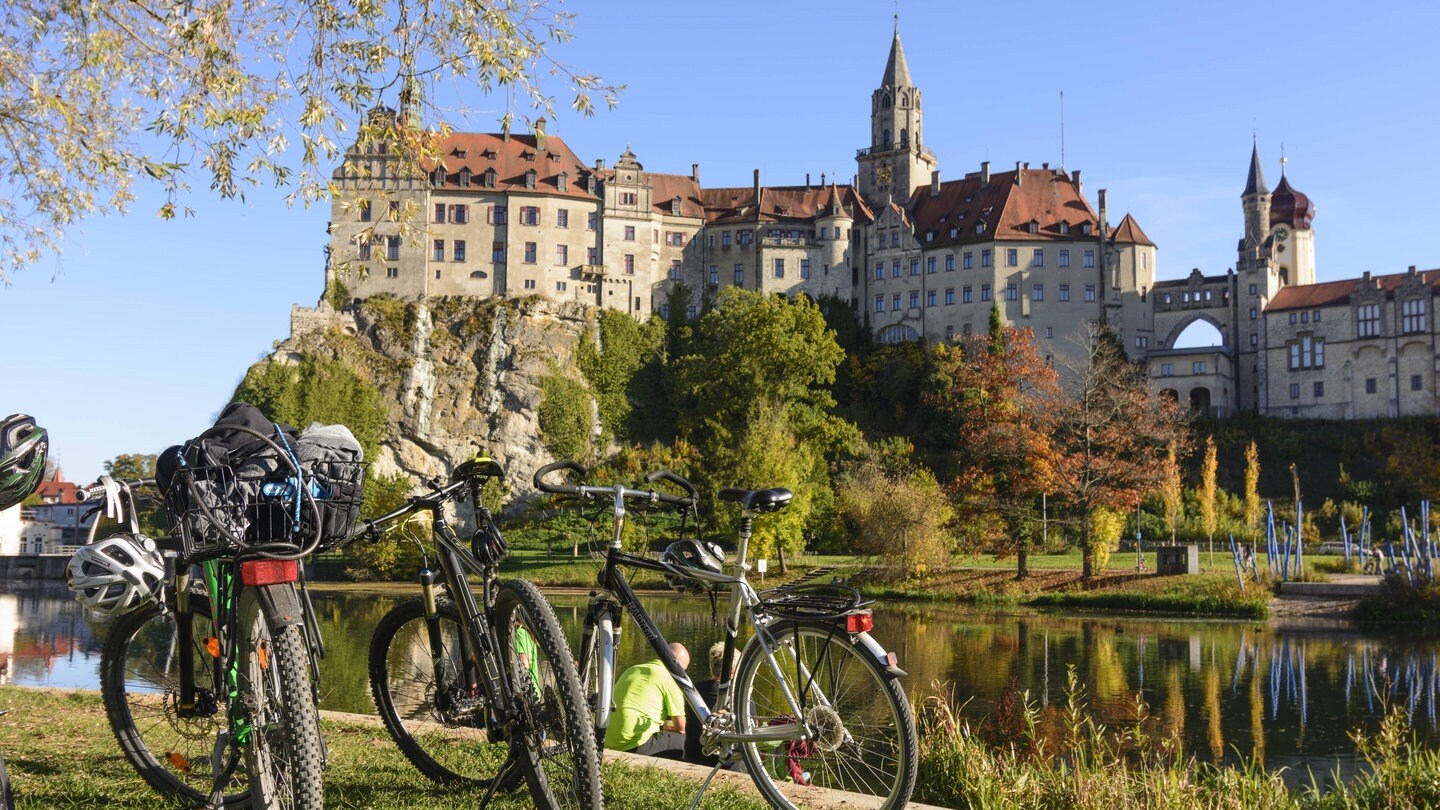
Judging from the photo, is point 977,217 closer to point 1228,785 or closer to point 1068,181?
Answer: point 1068,181

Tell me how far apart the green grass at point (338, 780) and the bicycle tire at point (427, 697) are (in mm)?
159

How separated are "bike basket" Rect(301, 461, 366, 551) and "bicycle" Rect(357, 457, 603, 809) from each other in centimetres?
25

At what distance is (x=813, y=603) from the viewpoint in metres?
5.40

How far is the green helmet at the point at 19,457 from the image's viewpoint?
4.57m

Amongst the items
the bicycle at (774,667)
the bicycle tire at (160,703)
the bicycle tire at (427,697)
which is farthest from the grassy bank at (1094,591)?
the bicycle tire at (160,703)

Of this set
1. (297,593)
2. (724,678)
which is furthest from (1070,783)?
(297,593)

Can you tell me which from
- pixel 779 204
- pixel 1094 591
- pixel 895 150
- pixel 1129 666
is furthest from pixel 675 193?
pixel 1129 666

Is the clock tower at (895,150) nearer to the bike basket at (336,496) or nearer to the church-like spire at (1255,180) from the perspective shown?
the church-like spire at (1255,180)

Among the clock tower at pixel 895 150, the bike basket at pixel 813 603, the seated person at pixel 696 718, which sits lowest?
the seated person at pixel 696 718

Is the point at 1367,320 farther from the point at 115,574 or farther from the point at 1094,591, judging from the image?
the point at 115,574

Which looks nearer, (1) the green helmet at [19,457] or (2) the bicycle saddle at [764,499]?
(1) the green helmet at [19,457]

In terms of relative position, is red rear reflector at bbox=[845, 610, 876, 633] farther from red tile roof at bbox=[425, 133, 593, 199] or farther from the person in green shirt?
red tile roof at bbox=[425, 133, 593, 199]

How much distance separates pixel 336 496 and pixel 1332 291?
78.4 metres

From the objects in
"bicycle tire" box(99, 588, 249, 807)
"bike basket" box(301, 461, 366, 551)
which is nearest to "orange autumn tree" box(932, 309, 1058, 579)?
"bicycle tire" box(99, 588, 249, 807)
